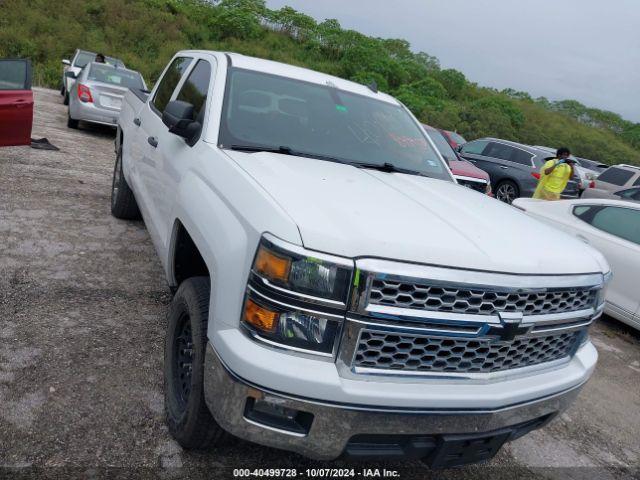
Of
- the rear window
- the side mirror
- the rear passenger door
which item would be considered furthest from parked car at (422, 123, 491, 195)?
the side mirror

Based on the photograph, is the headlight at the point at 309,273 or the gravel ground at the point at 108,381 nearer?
the headlight at the point at 309,273

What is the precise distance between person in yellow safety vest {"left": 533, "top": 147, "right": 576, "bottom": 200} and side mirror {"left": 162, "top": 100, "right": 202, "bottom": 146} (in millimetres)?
8093

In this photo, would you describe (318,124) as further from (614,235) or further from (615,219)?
(615,219)

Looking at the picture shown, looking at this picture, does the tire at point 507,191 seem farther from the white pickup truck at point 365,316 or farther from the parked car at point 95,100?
the white pickup truck at point 365,316

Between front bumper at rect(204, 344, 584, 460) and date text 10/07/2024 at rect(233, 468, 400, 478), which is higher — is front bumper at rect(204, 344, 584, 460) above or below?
above

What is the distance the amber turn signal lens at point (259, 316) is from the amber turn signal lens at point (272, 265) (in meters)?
0.12

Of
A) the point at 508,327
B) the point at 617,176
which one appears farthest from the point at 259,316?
the point at 617,176

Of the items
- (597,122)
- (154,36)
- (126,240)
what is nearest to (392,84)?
(154,36)

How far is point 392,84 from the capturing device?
4038 centimetres

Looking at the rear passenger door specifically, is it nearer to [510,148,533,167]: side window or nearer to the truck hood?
[510,148,533,167]: side window

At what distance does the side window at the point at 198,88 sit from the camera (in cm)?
348

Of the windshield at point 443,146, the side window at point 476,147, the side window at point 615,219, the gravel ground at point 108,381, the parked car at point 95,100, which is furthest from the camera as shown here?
the side window at point 476,147

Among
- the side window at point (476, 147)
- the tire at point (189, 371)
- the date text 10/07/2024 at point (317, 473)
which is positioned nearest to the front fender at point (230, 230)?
the tire at point (189, 371)

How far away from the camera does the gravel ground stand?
8.41 ft
